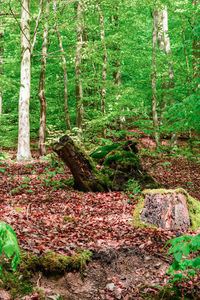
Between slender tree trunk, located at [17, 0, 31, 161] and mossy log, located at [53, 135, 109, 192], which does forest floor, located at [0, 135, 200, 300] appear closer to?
mossy log, located at [53, 135, 109, 192]

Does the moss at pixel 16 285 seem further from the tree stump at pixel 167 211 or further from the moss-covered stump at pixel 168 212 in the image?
the tree stump at pixel 167 211

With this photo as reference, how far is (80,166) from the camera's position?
7.32 meters

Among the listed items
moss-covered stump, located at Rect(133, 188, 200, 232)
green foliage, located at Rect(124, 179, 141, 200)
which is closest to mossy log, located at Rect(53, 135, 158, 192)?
green foliage, located at Rect(124, 179, 141, 200)

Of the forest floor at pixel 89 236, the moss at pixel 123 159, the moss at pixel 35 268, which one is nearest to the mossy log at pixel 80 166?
the forest floor at pixel 89 236

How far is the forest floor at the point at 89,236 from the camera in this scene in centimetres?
296

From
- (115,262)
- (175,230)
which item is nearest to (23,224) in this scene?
(115,262)

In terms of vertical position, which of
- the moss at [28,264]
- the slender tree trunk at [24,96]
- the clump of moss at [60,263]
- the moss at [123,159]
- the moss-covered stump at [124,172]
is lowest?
the clump of moss at [60,263]

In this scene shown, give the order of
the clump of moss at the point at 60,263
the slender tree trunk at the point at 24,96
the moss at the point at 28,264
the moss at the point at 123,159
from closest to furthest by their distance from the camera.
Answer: the moss at the point at 28,264
the clump of moss at the point at 60,263
the moss at the point at 123,159
the slender tree trunk at the point at 24,96

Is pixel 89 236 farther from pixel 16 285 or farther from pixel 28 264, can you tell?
pixel 16 285

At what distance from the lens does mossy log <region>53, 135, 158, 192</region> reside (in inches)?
284

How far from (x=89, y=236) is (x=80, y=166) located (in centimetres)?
310

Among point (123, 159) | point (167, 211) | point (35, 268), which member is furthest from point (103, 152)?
point (35, 268)

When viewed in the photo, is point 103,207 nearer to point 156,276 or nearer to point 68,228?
point 68,228

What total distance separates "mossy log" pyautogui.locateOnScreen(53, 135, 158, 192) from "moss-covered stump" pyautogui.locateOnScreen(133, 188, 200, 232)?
8.14 ft
